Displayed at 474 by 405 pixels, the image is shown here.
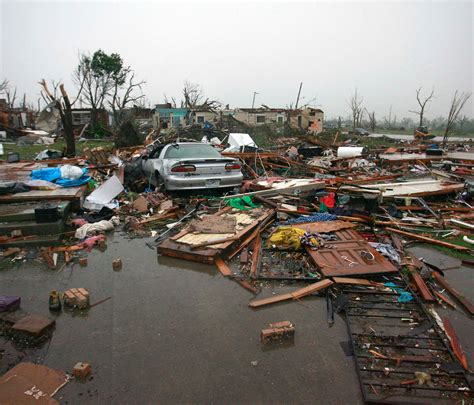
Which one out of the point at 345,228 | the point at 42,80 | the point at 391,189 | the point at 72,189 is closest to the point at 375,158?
the point at 391,189

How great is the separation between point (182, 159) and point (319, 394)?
6.70 m

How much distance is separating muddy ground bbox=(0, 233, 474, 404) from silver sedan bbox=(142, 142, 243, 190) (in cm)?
373

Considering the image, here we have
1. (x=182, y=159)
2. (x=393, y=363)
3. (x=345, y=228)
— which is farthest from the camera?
(x=182, y=159)

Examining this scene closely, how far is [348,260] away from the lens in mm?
4727

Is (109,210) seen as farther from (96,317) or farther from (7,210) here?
(96,317)

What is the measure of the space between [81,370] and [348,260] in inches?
143

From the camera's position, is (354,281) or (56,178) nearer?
(354,281)

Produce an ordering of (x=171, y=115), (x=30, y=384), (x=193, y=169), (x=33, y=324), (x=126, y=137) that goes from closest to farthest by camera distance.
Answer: (x=30, y=384)
(x=33, y=324)
(x=193, y=169)
(x=126, y=137)
(x=171, y=115)

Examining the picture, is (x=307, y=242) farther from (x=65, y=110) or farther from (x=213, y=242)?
(x=65, y=110)

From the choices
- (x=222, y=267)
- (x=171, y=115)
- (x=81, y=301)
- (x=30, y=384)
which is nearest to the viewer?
(x=30, y=384)

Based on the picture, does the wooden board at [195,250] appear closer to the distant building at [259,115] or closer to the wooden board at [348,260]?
the wooden board at [348,260]

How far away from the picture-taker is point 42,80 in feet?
42.2

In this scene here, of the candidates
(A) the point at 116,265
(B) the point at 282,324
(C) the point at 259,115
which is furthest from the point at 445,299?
(C) the point at 259,115

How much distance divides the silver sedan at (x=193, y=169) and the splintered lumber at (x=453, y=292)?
5.31 meters
